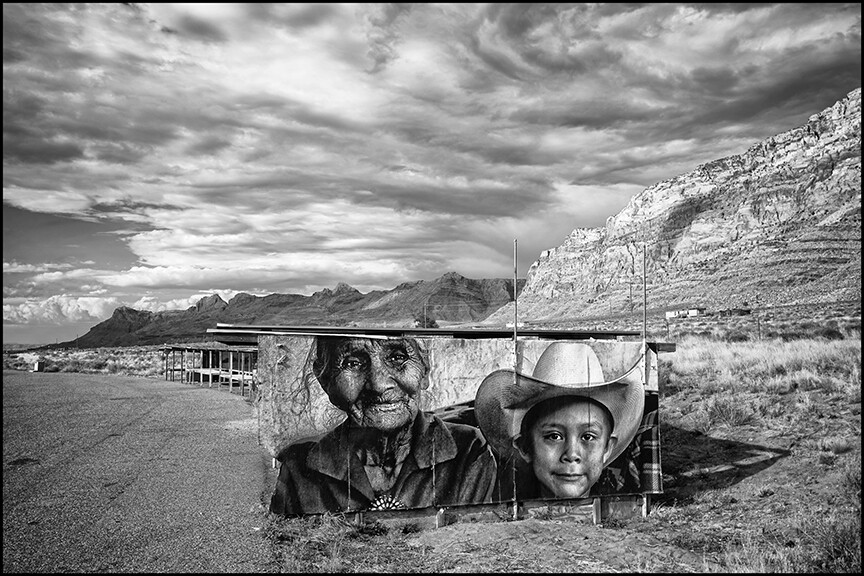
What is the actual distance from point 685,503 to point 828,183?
95998 mm

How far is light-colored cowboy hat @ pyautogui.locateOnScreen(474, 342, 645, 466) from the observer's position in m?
9.58

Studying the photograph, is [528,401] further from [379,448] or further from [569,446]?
[379,448]

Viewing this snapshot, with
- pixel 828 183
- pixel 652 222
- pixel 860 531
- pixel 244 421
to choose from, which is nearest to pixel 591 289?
pixel 652 222

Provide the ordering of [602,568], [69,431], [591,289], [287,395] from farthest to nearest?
[591,289], [69,431], [287,395], [602,568]

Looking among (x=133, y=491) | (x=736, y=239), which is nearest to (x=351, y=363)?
(x=133, y=491)

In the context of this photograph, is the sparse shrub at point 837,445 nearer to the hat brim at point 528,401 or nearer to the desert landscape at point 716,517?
the desert landscape at point 716,517

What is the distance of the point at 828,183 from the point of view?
88812 mm

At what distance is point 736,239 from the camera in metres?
101

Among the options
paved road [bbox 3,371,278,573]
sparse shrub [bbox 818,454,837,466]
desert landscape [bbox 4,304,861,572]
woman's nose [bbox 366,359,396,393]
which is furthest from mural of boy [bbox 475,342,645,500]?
sparse shrub [bbox 818,454,837,466]

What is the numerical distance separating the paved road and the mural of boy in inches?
143

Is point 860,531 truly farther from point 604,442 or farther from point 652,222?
point 652,222

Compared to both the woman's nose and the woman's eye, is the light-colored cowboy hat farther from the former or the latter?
the woman's eye

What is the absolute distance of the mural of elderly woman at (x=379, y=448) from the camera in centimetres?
898

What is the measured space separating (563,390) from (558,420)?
0.49 m
